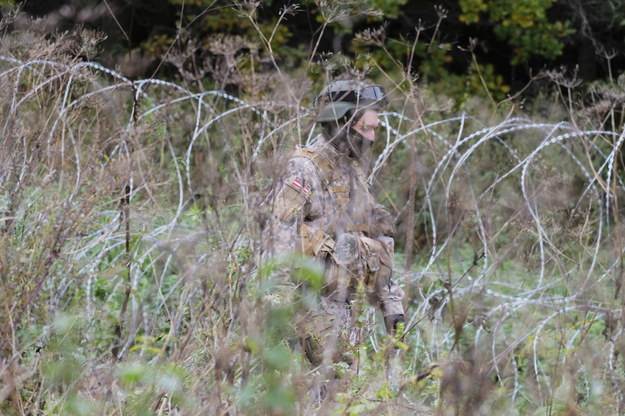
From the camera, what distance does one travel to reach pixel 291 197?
3.75 m

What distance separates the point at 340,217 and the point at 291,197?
22 cm

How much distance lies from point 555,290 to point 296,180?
335 cm

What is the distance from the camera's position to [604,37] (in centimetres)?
1212

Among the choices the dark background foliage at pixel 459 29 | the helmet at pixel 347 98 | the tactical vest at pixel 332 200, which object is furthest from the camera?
the dark background foliage at pixel 459 29

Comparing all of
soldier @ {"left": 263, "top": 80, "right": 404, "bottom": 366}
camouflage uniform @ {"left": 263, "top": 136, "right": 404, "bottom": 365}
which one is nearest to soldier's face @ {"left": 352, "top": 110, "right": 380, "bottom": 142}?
soldier @ {"left": 263, "top": 80, "right": 404, "bottom": 366}

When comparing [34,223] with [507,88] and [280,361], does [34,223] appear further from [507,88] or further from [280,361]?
[507,88]

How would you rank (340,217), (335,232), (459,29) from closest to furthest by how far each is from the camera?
(340,217), (335,232), (459,29)

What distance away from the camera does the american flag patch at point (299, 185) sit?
375 centimetres

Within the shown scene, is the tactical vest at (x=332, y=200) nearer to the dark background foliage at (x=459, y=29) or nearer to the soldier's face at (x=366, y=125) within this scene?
the soldier's face at (x=366, y=125)

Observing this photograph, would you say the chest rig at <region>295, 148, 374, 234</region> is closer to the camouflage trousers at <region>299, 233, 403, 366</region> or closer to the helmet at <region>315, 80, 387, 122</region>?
the camouflage trousers at <region>299, 233, 403, 366</region>

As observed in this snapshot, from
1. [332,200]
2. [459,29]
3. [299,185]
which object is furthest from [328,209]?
[459,29]

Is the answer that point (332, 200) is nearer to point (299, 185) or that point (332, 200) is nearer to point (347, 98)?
point (299, 185)

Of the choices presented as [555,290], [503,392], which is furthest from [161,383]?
[555,290]

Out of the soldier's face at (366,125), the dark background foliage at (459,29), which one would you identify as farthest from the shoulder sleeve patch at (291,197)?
the dark background foliage at (459,29)
